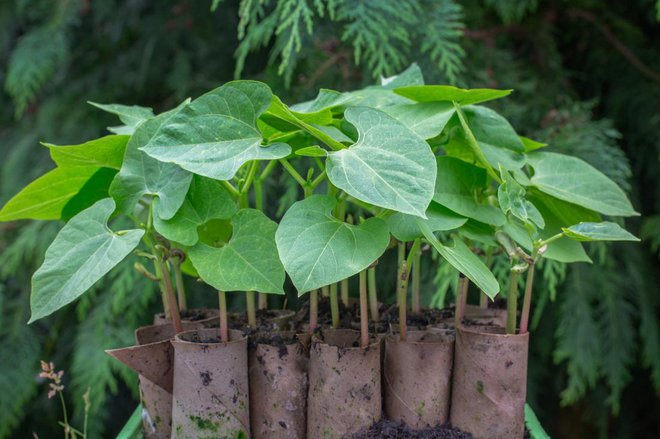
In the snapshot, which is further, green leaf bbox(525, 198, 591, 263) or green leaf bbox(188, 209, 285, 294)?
green leaf bbox(525, 198, 591, 263)

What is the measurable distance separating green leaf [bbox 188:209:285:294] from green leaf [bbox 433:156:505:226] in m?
0.16

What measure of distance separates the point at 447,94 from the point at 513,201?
0.13 m

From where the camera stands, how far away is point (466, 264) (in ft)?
1.66

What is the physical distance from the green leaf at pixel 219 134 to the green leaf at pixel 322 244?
2.2 inches

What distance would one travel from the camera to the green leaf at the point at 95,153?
23.2 inches

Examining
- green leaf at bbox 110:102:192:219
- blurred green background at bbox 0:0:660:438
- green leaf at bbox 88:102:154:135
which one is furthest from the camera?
blurred green background at bbox 0:0:660:438

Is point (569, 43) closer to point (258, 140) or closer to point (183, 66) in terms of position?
point (183, 66)

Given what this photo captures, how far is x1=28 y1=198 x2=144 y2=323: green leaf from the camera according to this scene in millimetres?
500

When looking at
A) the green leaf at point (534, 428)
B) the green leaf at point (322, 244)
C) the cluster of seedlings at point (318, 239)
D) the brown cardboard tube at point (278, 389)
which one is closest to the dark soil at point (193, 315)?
the cluster of seedlings at point (318, 239)

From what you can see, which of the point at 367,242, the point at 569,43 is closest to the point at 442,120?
the point at 367,242

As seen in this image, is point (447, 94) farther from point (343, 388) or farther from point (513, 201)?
point (343, 388)

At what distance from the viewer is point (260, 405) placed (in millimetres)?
614

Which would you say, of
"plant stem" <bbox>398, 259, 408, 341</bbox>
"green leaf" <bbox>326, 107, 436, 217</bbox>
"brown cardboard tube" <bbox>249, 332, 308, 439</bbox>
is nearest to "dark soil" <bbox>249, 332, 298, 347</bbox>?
"brown cardboard tube" <bbox>249, 332, 308, 439</bbox>

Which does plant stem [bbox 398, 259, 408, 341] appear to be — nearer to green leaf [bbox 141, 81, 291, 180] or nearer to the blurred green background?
green leaf [bbox 141, 81, 291, 180]
